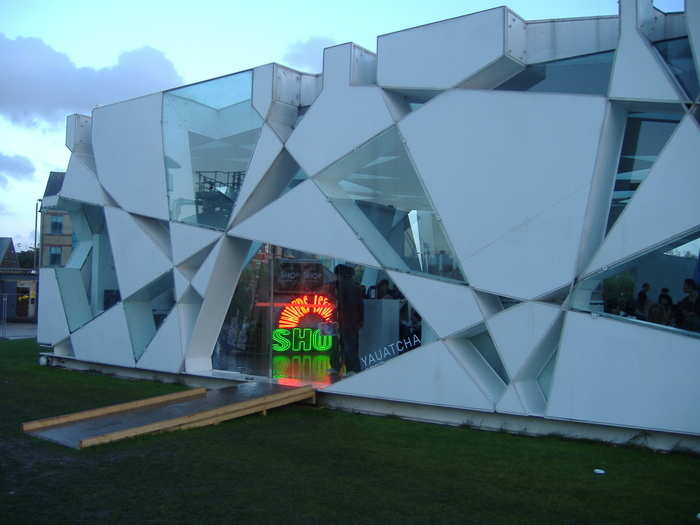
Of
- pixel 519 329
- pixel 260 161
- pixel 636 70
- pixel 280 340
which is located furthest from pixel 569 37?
pixel 280 340

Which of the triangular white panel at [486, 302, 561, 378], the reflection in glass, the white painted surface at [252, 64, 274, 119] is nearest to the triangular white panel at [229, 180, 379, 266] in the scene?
the white painted surface at [252, 64, 274, 119]

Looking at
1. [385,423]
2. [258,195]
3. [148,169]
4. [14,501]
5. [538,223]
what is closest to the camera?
[14,501]

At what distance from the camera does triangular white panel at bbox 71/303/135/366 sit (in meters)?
14.9

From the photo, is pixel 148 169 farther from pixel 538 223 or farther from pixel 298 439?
pixel 538 223

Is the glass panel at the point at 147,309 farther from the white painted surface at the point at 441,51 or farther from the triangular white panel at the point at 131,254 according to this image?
the white painted surface at the point at 441,51

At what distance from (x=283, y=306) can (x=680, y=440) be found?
22.6 ft

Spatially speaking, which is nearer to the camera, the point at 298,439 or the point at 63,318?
the point at 298,439

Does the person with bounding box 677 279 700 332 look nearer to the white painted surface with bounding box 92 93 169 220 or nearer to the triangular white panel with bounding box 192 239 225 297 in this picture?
the triangular white panel with bounding box 192 239 225 297

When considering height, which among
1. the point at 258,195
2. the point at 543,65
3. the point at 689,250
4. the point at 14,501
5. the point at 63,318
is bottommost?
the point at 14,501

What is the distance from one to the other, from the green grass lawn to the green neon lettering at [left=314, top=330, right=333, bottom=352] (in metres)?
2.29

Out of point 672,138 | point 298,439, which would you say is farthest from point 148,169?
point 672,138

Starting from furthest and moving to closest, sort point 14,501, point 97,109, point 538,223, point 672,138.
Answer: point 97,109, point 538,223, point 672,138, point 14,501

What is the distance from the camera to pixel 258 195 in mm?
12461

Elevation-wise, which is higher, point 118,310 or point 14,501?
point 118,310
